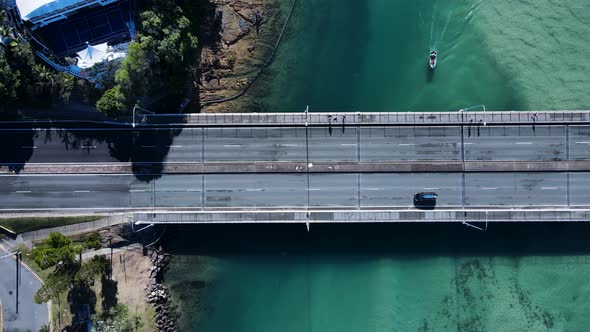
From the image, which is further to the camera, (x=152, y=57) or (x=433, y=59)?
(x=433, y=59)

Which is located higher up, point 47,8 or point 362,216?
point 47,8

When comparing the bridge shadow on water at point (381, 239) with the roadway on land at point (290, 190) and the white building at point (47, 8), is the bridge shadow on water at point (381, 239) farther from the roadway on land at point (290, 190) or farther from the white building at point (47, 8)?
the white building at point (47, 8)

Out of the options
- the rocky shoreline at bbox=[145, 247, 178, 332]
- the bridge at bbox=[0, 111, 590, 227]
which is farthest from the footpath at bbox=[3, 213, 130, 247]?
the rocky shoreline at bbox=[145, 247, 178, 332]

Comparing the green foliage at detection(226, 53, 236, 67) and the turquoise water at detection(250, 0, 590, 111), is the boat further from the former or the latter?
the green foliage at detection(226, 53, 236, 67)

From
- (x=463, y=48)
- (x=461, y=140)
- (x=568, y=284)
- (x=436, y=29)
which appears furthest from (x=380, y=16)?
(x=568, y=284)

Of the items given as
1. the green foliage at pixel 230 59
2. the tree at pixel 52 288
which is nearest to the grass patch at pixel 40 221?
the tree at pixel 52 288

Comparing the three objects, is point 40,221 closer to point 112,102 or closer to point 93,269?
point 93,269

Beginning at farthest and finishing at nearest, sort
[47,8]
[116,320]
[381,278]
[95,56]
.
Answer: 1. [381,278]
2. [116,320]
3. [95,56]
4. [47,8]

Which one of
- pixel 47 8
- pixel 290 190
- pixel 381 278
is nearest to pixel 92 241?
pixel 290 190
